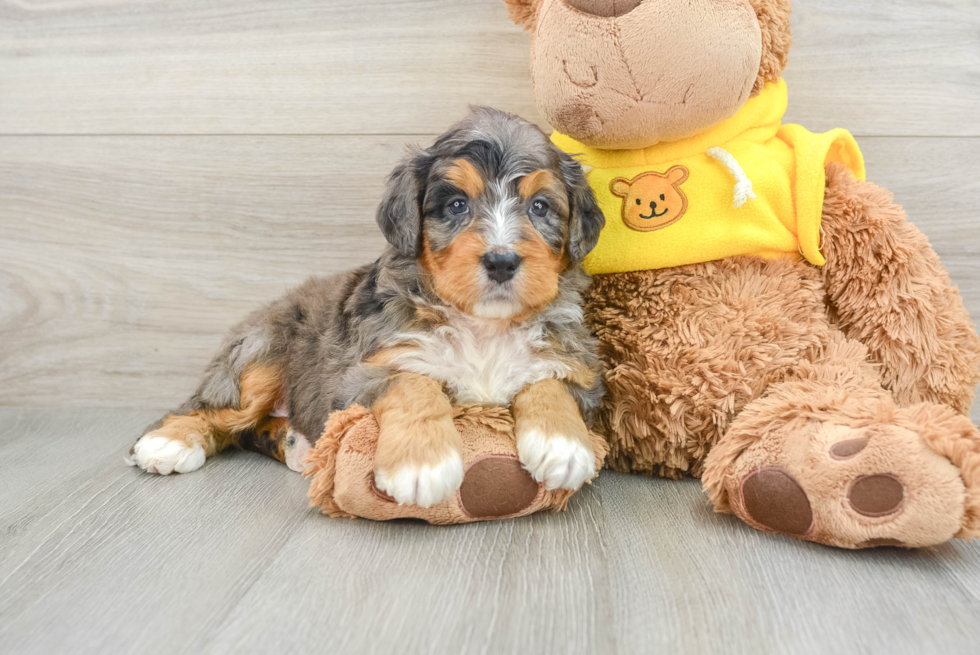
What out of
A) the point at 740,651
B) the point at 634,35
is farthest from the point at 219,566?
the point at 634,35

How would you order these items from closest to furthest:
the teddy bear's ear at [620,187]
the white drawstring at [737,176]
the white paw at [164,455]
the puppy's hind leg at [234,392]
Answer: the white drawstring at [737,176] → the teddy bear's ear at [620,187] → the white paw at [164,455] → the puppy's hind leg at [234,392]

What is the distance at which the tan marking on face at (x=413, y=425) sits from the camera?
1603 mm

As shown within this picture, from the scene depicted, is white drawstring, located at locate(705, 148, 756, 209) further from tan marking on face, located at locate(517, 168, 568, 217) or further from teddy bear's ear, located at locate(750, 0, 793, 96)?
tan marking on face, located at locate(517, 168, 568, 217)

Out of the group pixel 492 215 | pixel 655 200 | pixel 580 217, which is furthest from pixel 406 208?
pixel 655 200

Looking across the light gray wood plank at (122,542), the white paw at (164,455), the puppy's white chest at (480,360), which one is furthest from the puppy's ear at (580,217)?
the white paw at (164,455)

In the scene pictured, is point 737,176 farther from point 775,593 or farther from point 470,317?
point 775,593

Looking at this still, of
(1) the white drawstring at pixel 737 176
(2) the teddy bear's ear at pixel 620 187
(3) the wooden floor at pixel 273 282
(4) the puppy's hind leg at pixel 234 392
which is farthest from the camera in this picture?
(4) the puppy's hind leg at pixel 234 392

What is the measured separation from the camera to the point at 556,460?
5.47 ft

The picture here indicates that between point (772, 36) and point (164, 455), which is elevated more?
point (772, 36)

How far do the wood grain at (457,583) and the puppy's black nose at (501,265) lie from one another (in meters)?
0.62

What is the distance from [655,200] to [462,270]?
65 cm

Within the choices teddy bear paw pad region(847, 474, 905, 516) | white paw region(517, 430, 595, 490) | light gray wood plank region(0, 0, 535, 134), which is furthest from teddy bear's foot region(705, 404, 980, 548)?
light gray wood plank region(0, 0, 535, 134)

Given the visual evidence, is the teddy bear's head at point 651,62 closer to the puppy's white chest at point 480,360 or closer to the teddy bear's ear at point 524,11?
the teddy bear's ear at point 524,11

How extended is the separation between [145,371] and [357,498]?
1.77 meters
